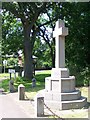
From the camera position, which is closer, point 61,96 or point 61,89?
point 61,96

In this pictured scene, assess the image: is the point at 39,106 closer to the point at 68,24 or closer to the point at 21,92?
the point at 21,92

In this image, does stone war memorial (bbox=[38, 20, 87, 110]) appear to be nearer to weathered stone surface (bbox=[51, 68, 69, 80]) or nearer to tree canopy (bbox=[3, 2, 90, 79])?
weathered stone surface (bbox=[51, 68, 69, 80])

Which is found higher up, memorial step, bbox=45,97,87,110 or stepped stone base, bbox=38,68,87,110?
stepped stone base, bbox=38,68,87,110

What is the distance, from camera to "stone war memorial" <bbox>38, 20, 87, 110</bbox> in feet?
38.6

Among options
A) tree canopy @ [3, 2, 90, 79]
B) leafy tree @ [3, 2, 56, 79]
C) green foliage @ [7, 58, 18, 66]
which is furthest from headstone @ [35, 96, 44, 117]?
green foliage @ [7, 58, 18, 66]

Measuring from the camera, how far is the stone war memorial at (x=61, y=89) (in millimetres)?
11758

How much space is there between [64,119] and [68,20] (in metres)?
20.8

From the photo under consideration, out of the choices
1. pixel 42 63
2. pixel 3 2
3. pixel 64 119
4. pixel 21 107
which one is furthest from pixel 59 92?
pixel 42 63

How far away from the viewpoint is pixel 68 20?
29.5 metres

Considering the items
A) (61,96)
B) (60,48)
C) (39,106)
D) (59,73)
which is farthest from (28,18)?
(39,106)

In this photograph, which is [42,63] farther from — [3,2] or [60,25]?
[60,25]

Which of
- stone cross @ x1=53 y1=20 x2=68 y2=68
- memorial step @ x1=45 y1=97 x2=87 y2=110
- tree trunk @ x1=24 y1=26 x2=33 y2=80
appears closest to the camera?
memorial step @ x1=45 y1=97 x2=87 y2=110

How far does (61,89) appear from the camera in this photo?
476 inches

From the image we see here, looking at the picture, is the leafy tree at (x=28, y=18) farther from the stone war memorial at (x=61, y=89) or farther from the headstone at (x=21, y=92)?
the stone war memorial at (x=61, y=89)
